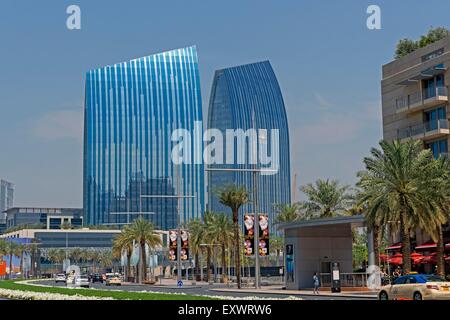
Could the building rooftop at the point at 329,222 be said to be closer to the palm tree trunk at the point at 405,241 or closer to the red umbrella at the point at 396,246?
the palm tree trunk at the point at 405,241

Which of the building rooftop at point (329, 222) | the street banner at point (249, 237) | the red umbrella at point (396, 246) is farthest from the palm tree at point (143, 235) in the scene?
the building rooftop at point (329, 222)

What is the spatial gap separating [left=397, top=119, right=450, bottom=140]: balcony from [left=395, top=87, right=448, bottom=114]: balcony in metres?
1.85

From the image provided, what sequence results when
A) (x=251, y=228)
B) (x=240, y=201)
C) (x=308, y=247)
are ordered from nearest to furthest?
1. (x=308, y=247)
2. (x=251, y=228)
3. (x=240, y=201)

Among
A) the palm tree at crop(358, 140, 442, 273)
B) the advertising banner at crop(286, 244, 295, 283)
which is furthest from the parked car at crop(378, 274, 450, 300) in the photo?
the advertising banner at crop(286, 244, 295, 283)

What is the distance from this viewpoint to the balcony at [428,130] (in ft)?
230

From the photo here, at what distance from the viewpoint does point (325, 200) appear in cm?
8000

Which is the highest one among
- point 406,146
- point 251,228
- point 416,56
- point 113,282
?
point 416,56
